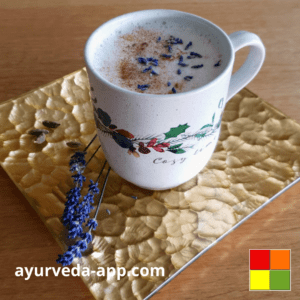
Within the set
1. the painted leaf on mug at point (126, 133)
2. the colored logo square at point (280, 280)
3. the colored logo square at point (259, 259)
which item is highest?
the painted leaf on mug at point (126, 133)

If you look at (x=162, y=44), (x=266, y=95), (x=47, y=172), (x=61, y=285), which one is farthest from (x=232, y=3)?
(x=61, y=285)

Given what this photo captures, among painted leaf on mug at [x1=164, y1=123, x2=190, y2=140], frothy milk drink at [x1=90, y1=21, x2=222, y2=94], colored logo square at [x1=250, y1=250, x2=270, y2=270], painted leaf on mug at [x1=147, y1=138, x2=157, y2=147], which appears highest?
frothy milk drink at [x1=90, y1=21, x2=222, y2=94]

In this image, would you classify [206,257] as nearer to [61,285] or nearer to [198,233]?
[198,233]

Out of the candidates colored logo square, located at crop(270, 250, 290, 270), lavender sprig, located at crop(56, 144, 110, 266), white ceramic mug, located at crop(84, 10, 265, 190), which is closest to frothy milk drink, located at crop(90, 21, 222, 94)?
white ceramic mug, located at crop(84, 10, 265, 190)

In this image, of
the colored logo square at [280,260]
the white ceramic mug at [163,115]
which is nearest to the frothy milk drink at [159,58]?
the white ceramic mug at [163,115]

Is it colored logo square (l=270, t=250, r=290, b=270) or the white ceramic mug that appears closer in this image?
the white ceramic mug

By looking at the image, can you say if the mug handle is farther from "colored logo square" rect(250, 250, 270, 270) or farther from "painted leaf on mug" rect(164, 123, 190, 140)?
"colored logo square" rect(250, 250, 270, 270)

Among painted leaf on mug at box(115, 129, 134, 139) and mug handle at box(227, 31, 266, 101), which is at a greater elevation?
mug handle at box(227, 31, 266, 101)

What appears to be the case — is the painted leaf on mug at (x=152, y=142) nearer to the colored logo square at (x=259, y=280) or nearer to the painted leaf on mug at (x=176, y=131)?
the painted leaf on mug at (x=176, y=131)
